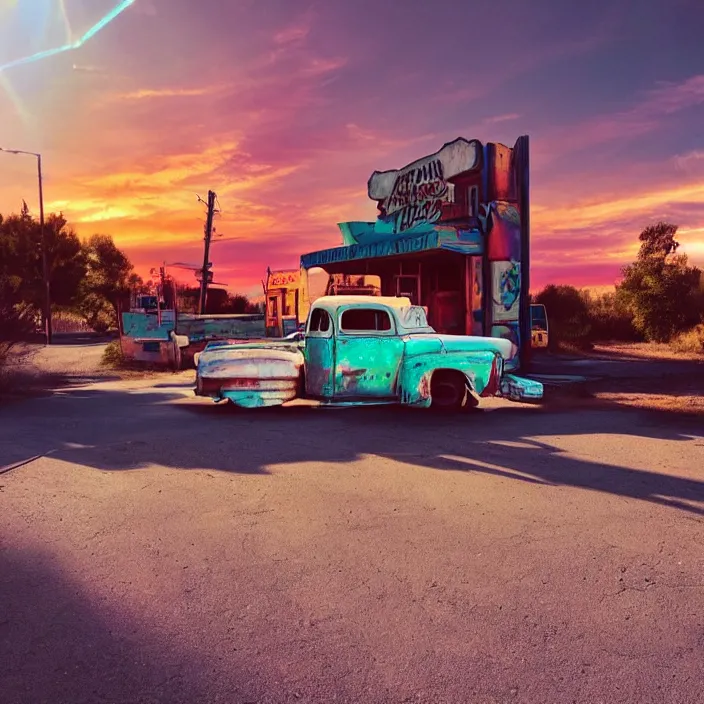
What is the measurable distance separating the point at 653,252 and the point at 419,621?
32907mm

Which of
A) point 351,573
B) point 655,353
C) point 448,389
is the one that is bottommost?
point 351,573

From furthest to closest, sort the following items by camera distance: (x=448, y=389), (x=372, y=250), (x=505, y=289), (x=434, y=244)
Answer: (x=372, y=250) < (x=505, y=289) < (x=434, y=244) < (x=448, y=389)

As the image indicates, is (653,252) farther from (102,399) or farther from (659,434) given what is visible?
(102,399)

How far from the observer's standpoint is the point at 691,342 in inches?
864

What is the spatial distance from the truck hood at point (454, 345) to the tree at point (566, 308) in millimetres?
18467

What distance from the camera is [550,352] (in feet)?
71.8

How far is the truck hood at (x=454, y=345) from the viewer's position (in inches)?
313

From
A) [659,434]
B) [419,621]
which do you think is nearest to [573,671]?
[419,621]

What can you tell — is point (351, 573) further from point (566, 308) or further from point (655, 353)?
point (566, 308)

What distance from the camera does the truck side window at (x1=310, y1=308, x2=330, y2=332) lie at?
327 inches

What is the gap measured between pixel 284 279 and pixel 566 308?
1541 centimetres

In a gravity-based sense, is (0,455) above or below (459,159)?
below

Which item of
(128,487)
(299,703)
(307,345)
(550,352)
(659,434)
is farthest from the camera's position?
(550,352)

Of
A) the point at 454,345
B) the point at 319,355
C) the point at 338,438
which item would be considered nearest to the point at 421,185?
the point at 454,345
